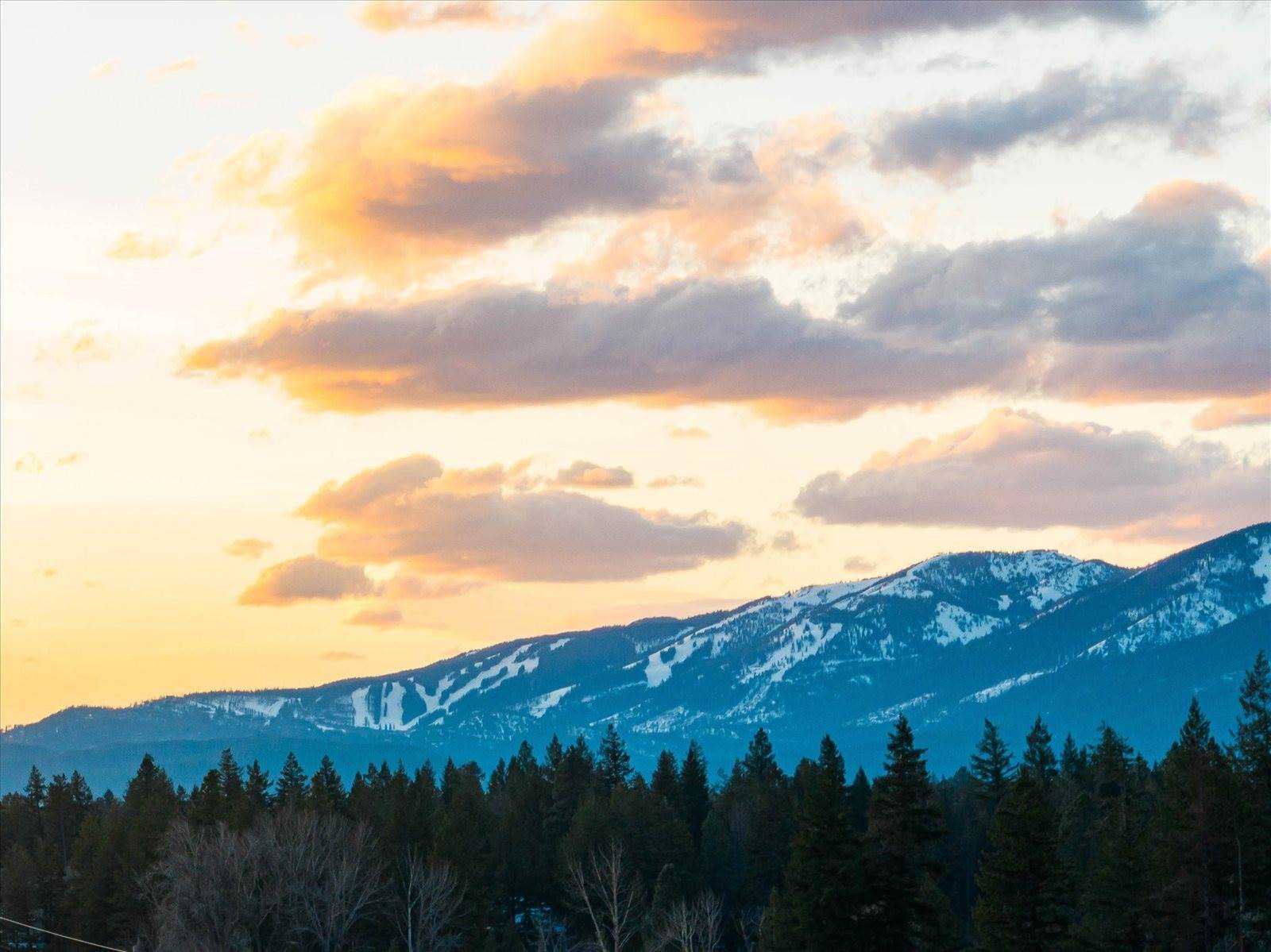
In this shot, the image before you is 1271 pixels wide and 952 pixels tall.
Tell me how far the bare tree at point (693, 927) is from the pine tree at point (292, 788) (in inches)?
1220

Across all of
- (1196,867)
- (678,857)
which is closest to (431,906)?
(678,857)

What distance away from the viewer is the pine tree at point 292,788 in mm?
142875

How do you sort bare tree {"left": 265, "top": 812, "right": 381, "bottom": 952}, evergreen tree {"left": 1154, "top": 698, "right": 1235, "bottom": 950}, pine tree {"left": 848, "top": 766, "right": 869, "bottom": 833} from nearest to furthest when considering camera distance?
evergreen tree {"left": 1154, "top": 698, "right": 1235, "bottom": 950}
bare tree {"left": 265, "top": 812, "right": 381, "bottom": 952}
pine tree {"left": 848, "top": 766, "right": 869, "bottom": 833}

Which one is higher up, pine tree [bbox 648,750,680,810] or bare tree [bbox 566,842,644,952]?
pine tree [bbox 648,750,680,810]

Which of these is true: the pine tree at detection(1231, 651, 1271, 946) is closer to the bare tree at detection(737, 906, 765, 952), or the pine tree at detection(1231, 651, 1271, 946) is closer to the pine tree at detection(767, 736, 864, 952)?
the pine tree at detection(767, 736, 864, 952)

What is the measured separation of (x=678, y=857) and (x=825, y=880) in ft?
175

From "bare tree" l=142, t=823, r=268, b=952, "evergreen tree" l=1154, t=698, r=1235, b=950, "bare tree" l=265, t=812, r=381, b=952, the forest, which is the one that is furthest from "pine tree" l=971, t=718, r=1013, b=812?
"bare tree" l=142, t=823, r=268, b=952

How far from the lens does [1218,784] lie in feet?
290

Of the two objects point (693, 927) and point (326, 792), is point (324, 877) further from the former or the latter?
point (693, 927)

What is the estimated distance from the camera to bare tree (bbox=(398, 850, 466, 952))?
115312 mm

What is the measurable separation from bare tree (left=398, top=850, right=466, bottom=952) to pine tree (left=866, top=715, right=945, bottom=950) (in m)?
36.8

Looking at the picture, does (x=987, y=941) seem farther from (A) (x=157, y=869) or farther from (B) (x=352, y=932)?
(A) (x=157, y=869)

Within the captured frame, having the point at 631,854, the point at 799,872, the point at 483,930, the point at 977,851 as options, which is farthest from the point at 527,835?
the point at 799,872

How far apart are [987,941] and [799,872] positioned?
871 centimetres
